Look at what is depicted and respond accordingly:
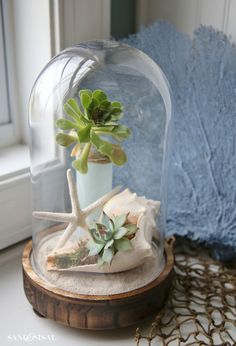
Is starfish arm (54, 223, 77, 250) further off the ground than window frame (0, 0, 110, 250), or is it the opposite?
window frame (0, 0, 110, 250)

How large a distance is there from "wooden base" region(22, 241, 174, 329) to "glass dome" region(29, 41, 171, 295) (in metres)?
0.01

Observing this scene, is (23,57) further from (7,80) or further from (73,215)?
(73,215)

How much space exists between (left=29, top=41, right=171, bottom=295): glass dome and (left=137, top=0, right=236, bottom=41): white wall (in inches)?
5.9

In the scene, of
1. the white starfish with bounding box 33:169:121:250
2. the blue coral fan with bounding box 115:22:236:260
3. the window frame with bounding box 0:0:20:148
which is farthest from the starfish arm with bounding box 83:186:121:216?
the window frame with bounding box 0:0:20:148

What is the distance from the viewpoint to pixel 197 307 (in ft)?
1.81

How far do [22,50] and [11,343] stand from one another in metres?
0.43

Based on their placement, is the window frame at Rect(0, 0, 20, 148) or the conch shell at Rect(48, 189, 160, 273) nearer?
the conch shell at Rect(48, 189, 160, 273)

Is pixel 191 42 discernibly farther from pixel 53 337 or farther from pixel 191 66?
pixel 53 337

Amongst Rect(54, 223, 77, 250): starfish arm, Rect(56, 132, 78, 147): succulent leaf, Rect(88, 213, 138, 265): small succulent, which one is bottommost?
Rect(54, 223, 77, 250): starfish arm

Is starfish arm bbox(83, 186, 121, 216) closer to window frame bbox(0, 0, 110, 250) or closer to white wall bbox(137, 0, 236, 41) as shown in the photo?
window frame bbox(0, 0, 110, 250)

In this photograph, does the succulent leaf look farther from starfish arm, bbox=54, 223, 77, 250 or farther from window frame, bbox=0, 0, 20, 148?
window frame, bbox=0, 0, 20, 148

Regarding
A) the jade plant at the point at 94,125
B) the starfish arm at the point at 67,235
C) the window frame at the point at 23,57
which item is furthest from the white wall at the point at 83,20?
the starfish arm at the point at 67,235

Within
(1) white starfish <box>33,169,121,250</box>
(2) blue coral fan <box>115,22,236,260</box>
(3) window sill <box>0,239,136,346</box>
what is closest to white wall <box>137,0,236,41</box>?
(2) blue coral fan <box>115,22,236,260</box>

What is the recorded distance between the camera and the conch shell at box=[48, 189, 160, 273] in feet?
1.68
